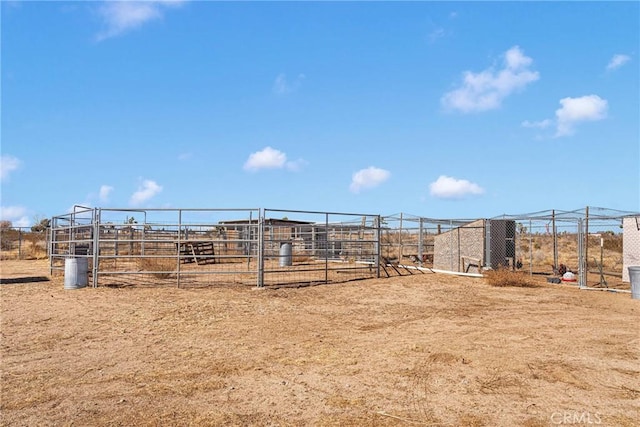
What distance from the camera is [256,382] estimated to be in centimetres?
592

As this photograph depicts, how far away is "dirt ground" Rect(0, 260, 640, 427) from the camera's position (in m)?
4.93

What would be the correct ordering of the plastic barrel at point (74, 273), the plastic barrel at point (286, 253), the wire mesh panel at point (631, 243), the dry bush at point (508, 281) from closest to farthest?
1. the plastic barrel at point (74, 273)
2. the dry bush at point (508, 281)
3. the wire mesh panel at point (631, 243)
4. the plastic barrel at point (286, 253)

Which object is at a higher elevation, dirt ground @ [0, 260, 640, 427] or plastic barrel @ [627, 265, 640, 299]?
plastic barrel @ [627, 265, 640, 299]

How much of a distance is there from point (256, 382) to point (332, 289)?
30.2 ft

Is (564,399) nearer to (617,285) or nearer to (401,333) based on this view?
(401,333)

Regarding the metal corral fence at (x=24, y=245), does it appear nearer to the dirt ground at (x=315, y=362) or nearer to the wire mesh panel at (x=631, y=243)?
the dirt ground at (x=315, y=362)

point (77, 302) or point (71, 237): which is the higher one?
point (71, 237)

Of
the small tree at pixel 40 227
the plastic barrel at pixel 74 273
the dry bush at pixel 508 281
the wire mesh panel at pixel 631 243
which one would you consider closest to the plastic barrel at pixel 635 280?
the dry bush at pixel 508 281

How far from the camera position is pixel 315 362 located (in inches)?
A: 268

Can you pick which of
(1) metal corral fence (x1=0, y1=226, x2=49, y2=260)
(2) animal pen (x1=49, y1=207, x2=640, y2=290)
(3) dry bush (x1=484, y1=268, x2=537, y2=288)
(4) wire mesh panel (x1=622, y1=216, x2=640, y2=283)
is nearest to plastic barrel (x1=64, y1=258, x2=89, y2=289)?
(2) animal pen (x1=49, y1=207, x2=640, y2=290)

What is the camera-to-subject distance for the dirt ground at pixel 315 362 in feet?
16.2

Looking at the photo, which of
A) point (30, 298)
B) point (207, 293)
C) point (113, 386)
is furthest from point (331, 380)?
point (30, 298)

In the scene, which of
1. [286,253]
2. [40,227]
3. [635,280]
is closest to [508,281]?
[635,280]

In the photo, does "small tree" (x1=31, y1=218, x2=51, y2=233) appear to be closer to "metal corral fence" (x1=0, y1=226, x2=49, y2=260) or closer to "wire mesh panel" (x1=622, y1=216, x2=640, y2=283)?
"metal corral fence" (x1=0, y1=226, x2=49, y2=260)
